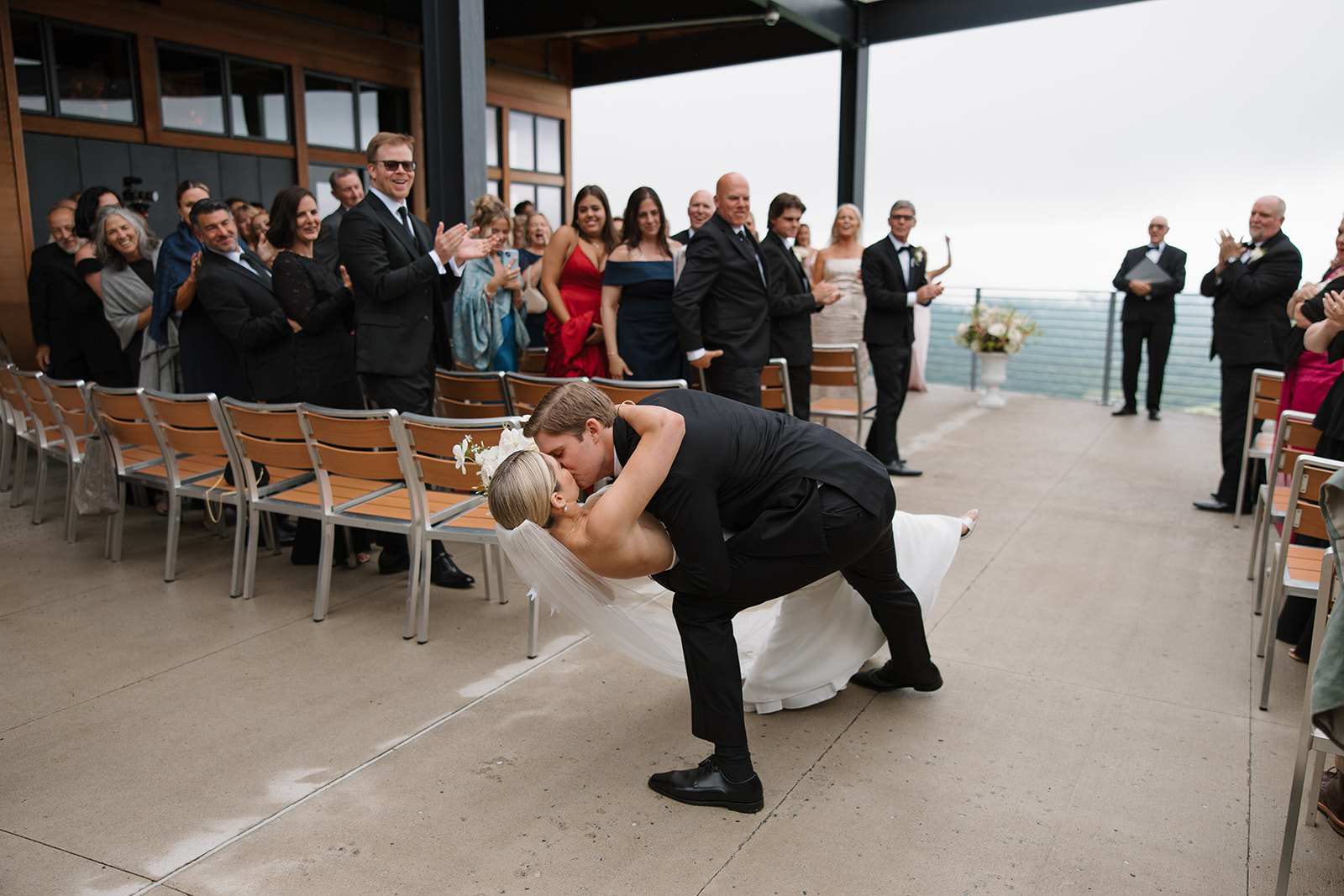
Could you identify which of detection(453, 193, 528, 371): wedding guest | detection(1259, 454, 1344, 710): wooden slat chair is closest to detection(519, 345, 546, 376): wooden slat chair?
detection(453, 193, 528, 371): wedding guest

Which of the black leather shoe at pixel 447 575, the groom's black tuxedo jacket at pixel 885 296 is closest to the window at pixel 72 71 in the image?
the black leather shoe at pixel 447 575

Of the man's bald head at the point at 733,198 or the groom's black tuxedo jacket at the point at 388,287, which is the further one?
the man's bald head at the point at 733,198

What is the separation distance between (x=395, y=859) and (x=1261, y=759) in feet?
8.17

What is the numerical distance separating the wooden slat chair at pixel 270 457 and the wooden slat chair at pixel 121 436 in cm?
67

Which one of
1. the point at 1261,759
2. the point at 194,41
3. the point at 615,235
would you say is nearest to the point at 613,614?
the point at 1261,759

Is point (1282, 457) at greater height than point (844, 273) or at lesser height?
lesser

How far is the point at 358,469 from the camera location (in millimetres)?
3779

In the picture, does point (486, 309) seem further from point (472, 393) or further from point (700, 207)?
point (700, 207)

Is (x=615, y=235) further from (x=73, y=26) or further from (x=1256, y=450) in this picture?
(x=73, y=26)

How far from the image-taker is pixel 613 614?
2.72 metres

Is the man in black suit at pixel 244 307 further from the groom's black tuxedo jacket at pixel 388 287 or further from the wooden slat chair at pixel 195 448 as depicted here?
the groom's black tuxedo jacket at pixel 388 287

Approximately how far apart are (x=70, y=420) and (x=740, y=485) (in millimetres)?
4266

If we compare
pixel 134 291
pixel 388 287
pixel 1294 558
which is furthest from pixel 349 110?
pixel 1294 558

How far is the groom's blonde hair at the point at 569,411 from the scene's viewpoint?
89.4 inches
